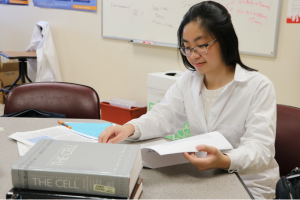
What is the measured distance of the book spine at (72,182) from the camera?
738mm

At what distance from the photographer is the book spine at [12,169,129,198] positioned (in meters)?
0.74

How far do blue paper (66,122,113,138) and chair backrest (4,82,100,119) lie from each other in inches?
A: 12.3

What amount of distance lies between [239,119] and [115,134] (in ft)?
1.58

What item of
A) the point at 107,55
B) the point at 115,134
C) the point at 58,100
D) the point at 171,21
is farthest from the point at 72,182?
the point at 107,55

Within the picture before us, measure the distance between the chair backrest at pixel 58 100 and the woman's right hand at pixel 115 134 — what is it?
21.4 inches

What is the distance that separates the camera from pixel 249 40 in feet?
8.09

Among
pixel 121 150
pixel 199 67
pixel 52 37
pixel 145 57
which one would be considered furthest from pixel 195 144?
pixel 52 37

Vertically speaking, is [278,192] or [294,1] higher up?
[294,1]

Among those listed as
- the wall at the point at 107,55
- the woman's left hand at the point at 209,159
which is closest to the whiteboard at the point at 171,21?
the wall at the point at 107,55

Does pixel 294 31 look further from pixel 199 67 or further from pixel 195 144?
pixel 195 144

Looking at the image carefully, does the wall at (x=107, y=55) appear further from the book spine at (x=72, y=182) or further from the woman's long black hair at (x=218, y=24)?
the book spine at (x=72, y=182)

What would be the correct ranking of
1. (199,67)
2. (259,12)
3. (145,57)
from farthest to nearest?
1. (145,57)
2. (259,12)
3. (199,67)

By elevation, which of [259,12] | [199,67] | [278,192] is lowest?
[278,192]

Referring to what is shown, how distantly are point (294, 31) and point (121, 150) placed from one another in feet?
6.10
